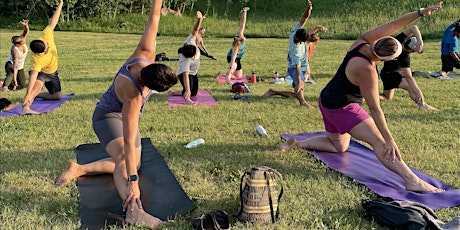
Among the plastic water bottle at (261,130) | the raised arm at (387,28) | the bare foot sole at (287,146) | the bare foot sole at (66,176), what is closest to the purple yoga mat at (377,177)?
the bare foot sole at (287,146)

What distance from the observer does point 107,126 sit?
172 inches

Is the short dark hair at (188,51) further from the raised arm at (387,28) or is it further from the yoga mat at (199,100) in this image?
the raised arm at (387,28)

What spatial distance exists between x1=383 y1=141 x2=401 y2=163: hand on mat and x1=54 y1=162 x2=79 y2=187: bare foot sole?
3.44 meters

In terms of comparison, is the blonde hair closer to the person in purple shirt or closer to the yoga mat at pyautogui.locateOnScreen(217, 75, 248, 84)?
the person in purple shirt

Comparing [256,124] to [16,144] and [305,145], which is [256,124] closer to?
[305,145]

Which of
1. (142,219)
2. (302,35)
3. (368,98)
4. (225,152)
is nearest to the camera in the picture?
(142,219)

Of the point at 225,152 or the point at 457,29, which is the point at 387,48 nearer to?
the point at 225,152

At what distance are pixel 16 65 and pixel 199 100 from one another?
4.82 m

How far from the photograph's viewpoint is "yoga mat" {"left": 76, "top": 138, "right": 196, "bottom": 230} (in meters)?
4.00

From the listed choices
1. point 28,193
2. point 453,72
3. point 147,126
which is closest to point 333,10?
point 453,72

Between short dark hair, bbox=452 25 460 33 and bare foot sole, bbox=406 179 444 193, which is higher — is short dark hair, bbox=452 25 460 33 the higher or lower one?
the higher one

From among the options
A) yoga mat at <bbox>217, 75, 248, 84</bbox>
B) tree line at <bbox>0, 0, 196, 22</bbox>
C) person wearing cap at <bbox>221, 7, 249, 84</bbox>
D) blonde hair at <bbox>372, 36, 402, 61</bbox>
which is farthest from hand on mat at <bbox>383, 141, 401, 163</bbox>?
tree line at <bbox>0, 0, 196, 22</bbox>

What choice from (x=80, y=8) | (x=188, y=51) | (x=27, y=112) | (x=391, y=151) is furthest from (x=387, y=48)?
(x=80, y=8)

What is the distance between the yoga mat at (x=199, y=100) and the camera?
8883 mm
